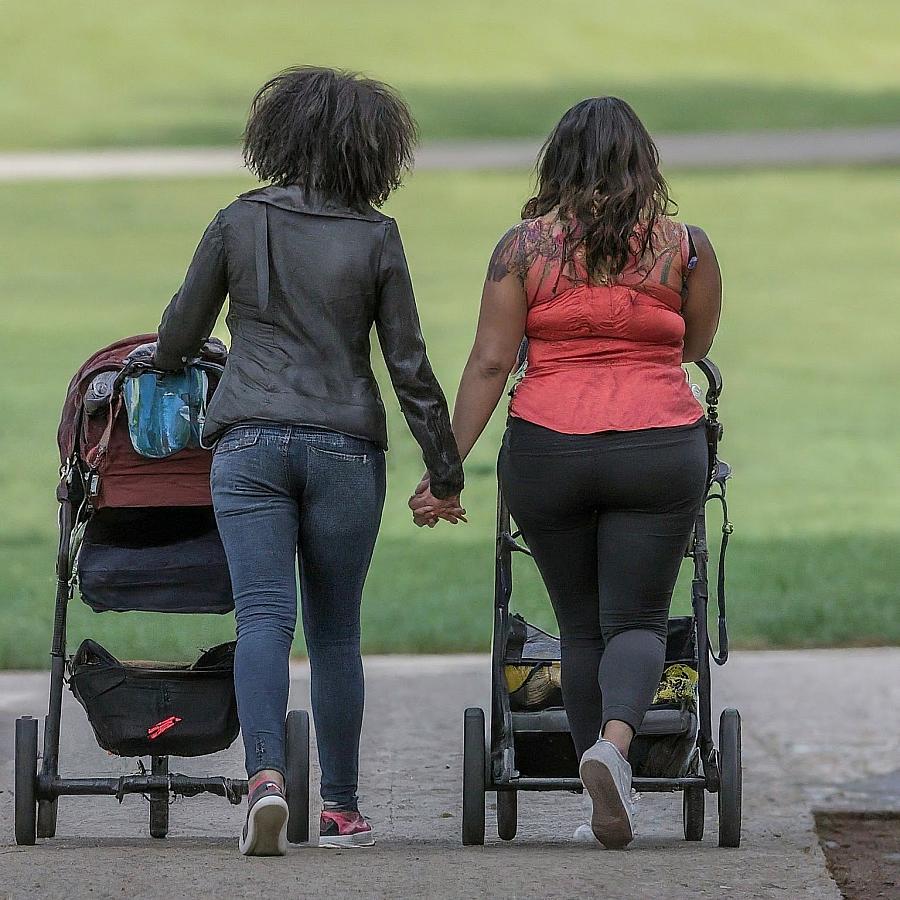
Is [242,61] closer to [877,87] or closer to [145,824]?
[877,87]

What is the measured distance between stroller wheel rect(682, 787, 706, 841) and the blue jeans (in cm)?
105

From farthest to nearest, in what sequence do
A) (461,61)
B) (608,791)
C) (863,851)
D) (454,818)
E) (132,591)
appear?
(461,61)
(454,818)
(863,851)
(132,591)
(608,791)

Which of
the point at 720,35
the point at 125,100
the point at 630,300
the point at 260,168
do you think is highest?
the point at 720,35

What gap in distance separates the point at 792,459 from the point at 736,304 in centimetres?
742

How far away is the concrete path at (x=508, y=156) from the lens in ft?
97.7

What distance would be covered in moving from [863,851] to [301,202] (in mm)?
2247

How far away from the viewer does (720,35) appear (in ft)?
148

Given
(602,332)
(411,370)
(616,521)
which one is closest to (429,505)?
(411,370)

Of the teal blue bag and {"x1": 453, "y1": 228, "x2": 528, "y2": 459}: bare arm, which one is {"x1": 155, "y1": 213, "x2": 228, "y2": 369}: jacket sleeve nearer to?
the teal blue bag

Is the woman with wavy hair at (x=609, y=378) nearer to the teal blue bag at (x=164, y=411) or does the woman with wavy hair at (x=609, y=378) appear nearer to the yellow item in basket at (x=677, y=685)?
the yellow item in basket at (x=677, y=685)

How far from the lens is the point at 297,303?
13.0 ft

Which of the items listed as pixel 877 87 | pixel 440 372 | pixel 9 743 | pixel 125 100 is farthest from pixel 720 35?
pixel 9 743

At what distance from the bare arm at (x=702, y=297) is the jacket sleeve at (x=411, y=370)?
598mm

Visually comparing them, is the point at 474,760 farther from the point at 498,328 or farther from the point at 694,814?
the point at 498,328
